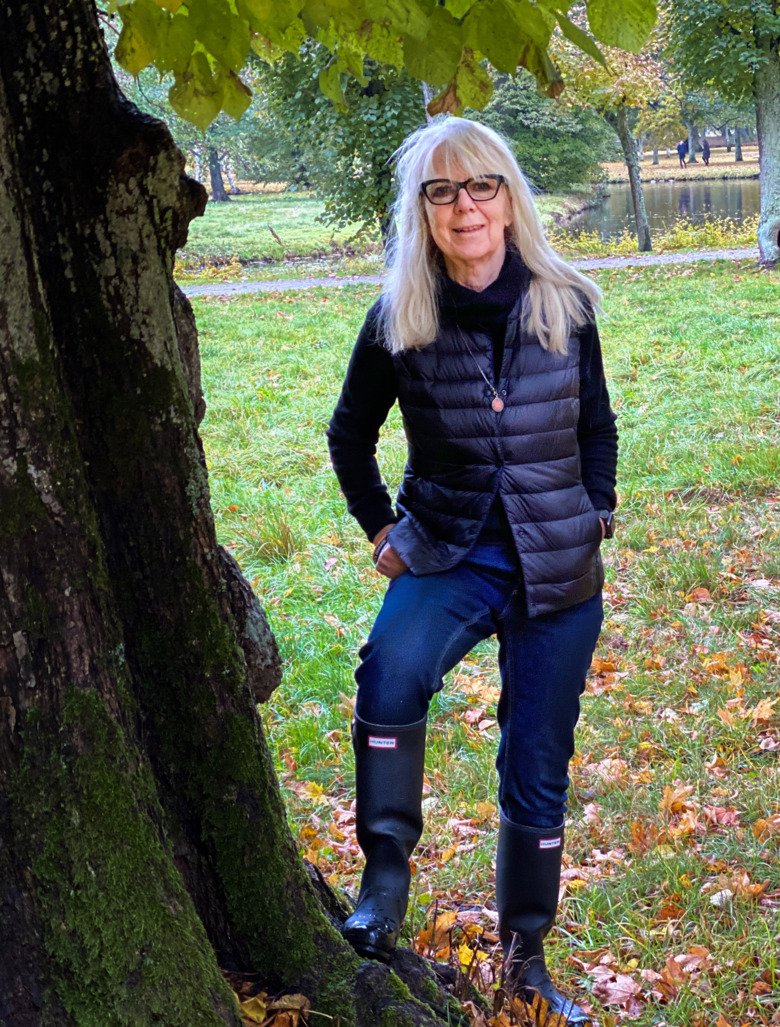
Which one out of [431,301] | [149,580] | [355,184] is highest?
[355,184]

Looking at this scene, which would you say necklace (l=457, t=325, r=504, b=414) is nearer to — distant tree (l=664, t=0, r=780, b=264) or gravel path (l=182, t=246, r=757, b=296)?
distant tree (l=664, t=0, r=780, b=264)

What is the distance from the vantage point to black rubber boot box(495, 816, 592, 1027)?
9.13 feet

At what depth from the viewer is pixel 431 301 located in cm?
273

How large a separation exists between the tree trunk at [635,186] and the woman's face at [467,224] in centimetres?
2244

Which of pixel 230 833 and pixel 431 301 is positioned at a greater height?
pixel 431 301

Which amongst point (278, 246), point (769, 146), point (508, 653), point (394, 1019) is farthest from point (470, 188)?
point (278, 246)

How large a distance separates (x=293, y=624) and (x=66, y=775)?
390cm

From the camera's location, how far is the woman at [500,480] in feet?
8.65

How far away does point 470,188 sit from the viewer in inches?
107

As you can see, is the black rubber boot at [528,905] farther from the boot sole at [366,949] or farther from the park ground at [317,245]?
the park ground at [317,245]

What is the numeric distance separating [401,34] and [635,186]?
2359 cm

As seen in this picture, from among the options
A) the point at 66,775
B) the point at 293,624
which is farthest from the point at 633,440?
the point at 66,775

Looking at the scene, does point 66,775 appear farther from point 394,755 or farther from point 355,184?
point 355,184

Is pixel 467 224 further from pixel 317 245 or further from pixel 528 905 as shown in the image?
pixel 317 245
